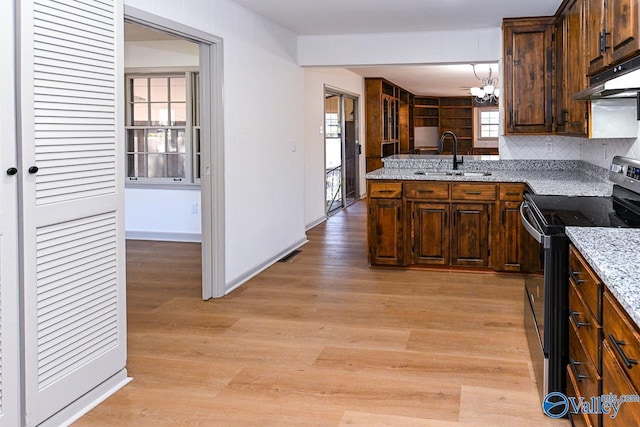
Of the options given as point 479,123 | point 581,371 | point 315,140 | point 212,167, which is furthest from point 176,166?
point 479,123

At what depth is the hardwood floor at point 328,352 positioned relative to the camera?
266cm

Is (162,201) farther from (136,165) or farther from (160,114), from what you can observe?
(160,114)

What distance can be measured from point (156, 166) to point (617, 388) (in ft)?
19.7

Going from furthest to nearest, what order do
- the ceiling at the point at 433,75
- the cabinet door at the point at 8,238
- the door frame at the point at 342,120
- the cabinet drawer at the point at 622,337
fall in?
the ceiling at the point at 433,75, the door frame at the point at 342,120, the cabinet door at the point at 8,238, the cabinet drawer at the point at 622,337

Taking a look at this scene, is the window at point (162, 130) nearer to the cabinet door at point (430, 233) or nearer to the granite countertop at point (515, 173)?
the granite countertop at point (515, 173)

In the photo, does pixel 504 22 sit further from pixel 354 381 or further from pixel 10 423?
pixel 10 423

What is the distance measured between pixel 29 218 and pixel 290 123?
3.98 meters

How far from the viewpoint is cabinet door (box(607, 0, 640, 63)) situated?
8.59 ft

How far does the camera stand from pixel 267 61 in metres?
5.44

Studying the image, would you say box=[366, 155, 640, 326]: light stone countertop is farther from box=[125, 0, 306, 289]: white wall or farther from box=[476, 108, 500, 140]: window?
box=[476, 108, 500, 140]: window

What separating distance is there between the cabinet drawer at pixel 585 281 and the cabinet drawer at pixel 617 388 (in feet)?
0.45

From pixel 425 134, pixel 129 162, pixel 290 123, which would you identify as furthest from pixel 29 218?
pixel 425 134

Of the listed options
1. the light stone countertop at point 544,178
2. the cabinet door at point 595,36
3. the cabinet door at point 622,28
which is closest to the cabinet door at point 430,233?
the light stone countertop at point 544,178

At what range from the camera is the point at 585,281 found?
209 cm
